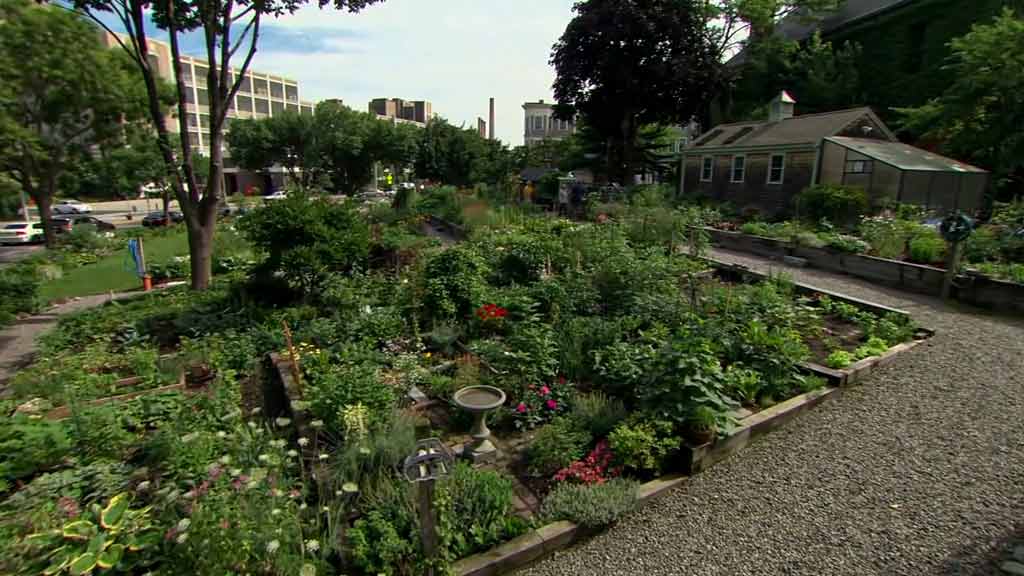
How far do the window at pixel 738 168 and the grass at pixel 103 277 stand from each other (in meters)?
22.3

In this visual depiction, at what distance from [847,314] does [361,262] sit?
820 centimetres

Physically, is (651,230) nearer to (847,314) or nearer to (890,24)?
(847,314)

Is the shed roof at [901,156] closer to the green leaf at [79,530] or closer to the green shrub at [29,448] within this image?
the green leaf at [79,530]

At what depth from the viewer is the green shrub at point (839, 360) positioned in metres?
5.72

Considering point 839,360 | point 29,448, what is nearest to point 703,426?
point 839,360

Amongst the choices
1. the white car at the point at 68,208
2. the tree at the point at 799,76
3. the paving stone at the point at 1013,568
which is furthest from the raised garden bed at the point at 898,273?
the white car at the point at 68,208

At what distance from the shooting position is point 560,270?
9664mm

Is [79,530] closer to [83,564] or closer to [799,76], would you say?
[83,564]

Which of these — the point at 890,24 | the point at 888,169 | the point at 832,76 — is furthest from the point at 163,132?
the point at 890,24

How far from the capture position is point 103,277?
48.8 ft

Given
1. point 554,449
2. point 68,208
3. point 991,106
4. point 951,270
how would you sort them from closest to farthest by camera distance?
point 554,449
point 951,270
point 991,106
point 68,208

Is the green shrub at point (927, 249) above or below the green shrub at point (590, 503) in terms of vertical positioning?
above

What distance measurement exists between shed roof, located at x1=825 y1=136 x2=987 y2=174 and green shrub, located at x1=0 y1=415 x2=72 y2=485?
1994 cm

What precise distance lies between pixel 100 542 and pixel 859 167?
2099cm
